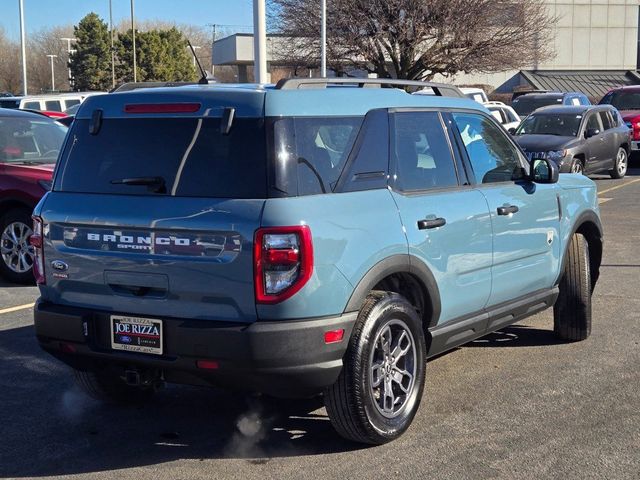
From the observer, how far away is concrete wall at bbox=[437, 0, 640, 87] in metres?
59.5

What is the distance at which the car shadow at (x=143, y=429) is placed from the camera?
4809 mm

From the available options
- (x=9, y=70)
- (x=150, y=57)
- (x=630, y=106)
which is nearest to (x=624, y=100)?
(x=630, y=106)

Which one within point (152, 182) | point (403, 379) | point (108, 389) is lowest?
point (108, 389)

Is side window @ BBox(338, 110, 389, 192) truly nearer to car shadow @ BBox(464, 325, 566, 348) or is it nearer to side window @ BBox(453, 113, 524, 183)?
side window @ BBox(453, 113, 524, 183)

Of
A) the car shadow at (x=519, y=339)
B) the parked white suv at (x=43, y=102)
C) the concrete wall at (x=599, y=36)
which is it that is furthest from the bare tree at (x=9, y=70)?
the car shadow at (x=519, y=339)

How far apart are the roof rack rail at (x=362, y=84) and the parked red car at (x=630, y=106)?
18.7 metres

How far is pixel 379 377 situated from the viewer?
487cm

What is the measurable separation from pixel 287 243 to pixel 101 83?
70.2m

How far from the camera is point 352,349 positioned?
15.1 ft

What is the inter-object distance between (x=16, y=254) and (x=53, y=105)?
16606mm

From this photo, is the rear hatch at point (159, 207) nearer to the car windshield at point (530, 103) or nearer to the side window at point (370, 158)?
the side window at point (370, 158)

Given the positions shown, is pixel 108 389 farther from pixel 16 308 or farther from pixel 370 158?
pixel 16 308

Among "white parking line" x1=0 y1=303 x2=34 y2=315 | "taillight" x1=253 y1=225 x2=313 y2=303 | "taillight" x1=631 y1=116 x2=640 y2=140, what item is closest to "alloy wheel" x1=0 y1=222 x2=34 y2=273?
"white parking line" x1=0 y1=303 x2=34 y2=315

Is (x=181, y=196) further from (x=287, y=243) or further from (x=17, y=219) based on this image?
(x=17, y=219)
